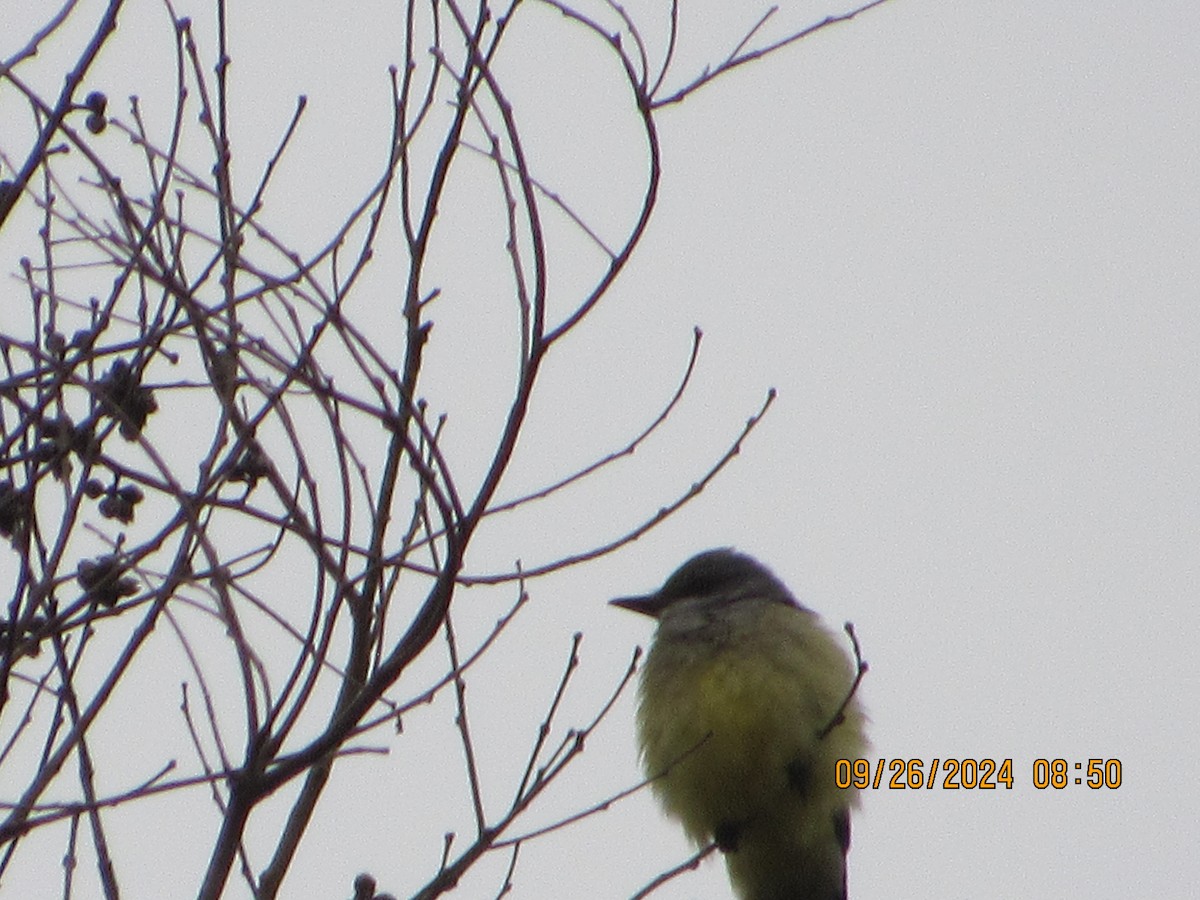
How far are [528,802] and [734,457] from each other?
95cm

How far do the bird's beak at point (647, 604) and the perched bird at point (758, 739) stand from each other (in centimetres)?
48

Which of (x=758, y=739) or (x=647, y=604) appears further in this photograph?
(x=647, y=604)

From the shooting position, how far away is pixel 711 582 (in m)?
7.25

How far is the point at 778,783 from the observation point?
6.17 metres

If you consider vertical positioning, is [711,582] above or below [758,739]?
above

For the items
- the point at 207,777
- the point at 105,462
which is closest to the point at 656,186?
the point at 105,462

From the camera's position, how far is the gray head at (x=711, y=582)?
7164 millimetres

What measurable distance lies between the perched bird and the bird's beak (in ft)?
1.58

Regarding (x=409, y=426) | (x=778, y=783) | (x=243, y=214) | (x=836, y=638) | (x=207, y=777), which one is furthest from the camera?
(x=836, y=638)

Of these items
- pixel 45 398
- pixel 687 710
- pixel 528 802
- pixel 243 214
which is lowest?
pixel 528 802

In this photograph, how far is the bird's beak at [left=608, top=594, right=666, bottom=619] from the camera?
23.9ft

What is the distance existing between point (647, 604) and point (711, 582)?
30 centimetres

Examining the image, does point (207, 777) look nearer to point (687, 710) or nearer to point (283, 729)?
point (283, 729)

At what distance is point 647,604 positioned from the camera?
7.30 metres
